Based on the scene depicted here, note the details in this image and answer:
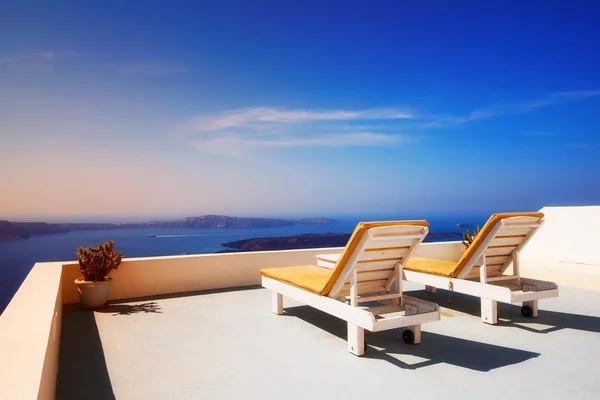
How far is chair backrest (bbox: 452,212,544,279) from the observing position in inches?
156

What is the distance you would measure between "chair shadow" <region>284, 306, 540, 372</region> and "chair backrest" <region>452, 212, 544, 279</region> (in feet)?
2.94

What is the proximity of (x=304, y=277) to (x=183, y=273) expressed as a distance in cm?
241

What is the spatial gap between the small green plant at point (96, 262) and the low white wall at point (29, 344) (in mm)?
1155

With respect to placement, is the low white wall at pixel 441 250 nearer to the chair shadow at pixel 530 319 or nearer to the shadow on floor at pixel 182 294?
the chair shadow at pixel 530 319

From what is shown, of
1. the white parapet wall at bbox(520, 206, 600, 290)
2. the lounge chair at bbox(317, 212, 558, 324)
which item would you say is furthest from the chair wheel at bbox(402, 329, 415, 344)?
the white parapet wall at bbox(520, 206, 600, 290)

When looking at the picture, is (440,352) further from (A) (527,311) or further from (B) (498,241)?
(A) (527,311)

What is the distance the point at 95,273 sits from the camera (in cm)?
493

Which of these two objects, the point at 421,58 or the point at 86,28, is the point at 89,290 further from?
the point at 421,58

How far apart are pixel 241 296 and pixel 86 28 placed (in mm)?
Result: 15262

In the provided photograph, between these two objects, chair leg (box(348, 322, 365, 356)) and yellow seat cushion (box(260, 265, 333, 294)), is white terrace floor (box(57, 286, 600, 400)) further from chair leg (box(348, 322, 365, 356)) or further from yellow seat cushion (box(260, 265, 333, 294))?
yellow seat cushion (box(260, 265, 333, 294))

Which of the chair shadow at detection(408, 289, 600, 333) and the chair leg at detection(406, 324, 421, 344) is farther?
the chair shadow at detection(408, 289, 600, 333)

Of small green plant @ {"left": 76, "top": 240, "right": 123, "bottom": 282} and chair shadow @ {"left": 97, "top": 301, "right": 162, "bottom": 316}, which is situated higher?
small green plant @ {"left": 76, "top": 240, "right": 123, "bottom": 282}

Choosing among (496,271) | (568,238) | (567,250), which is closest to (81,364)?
(496,271)

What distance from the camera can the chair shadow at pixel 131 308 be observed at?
4.66 metres
